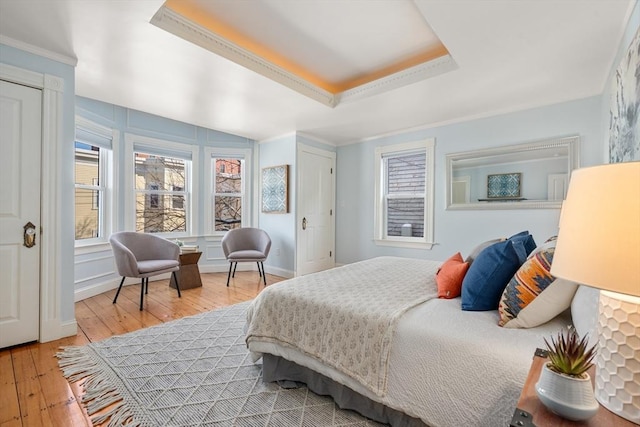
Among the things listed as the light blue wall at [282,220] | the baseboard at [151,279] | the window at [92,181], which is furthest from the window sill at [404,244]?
the window at [92,181]

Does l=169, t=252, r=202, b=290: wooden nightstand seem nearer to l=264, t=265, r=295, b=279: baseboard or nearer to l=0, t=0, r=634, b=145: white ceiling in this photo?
l=264, t=265, r=295, b=279: baseboard

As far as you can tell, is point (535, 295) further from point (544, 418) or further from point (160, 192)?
point (160, 192)

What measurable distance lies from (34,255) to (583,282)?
10.9 ft

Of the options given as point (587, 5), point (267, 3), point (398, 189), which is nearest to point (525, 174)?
point (398, 189)

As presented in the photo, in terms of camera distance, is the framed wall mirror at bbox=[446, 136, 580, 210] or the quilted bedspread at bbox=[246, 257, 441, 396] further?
the framed wall mirror at bbox=[446, 136, 580, 210]

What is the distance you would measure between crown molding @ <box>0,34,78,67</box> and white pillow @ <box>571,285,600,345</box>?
12.2 ft

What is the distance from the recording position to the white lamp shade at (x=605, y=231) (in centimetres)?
60

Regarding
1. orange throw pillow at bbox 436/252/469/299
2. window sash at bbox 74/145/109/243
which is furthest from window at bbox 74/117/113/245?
orange throw pillow at bbox 436/252/469/299

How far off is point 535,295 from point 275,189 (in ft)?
13.5

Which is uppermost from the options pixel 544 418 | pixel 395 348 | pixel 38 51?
pixel 38 51

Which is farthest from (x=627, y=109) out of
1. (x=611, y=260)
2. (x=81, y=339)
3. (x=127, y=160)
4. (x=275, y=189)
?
(x=127, y=160)

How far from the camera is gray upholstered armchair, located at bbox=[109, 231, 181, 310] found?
→ 3.16 m

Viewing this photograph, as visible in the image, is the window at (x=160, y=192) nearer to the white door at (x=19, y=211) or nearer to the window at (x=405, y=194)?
the white door at (x=19, y=211)

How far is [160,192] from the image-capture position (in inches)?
180
